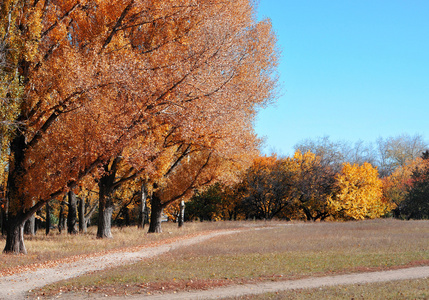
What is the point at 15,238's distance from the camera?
16.8 metres

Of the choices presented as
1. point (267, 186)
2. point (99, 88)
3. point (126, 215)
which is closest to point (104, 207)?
point (99, 88)

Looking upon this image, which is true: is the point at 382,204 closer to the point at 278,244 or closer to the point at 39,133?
the point at 278,244

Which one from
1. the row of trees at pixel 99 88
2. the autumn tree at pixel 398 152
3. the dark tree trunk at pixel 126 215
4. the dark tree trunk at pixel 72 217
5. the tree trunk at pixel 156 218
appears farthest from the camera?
the autumn tree at pixel 398 152

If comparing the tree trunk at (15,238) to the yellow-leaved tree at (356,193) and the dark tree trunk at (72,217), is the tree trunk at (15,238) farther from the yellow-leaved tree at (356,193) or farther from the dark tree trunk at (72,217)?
the yellow-leaved tree at (356,193)

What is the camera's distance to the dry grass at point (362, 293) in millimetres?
9352

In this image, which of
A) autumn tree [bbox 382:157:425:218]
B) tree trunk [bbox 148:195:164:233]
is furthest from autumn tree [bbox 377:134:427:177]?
tree trunk [bbox 148:195:164:233]

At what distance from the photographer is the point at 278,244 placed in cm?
1898

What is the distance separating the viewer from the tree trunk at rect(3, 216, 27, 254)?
16688 millimetres

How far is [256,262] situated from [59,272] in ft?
20.7

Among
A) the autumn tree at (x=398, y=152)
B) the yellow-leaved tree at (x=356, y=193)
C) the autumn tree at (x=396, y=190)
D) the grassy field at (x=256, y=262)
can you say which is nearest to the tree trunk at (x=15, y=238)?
the grassy field at (x=256, y=262)

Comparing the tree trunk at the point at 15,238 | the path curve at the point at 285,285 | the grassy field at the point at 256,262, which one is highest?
the tree trunk at the point at 15,238

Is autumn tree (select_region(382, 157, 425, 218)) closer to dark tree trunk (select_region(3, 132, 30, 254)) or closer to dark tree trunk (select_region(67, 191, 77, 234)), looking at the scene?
dark tree trunk (select_region(67, 191, 77, 234))

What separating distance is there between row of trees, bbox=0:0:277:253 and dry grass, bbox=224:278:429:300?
8.34 metres

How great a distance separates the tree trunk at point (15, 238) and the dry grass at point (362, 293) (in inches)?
426
